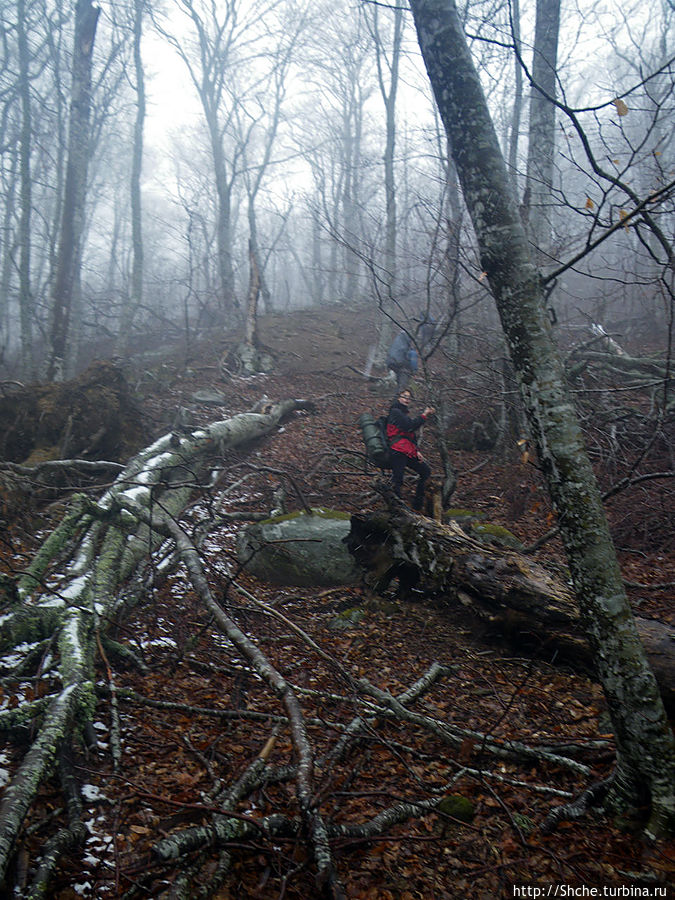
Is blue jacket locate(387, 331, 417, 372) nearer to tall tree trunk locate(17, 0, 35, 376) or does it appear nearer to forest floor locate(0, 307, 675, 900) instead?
forest floor locate(0, 307, 675, 900)

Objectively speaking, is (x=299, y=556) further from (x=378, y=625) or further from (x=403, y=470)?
(x=403, y=470)

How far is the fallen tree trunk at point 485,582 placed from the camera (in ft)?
14.6

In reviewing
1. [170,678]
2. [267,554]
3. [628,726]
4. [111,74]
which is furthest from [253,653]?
[111,74]

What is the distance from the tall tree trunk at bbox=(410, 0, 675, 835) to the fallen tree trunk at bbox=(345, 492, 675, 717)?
1024 millimetres

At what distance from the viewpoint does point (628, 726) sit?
9.07ft

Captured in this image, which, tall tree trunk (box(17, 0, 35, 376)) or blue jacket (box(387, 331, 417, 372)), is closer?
blue jacket (box(387, 331, 417, 372))

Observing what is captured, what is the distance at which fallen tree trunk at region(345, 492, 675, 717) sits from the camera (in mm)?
4435

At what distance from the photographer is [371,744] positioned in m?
3.69

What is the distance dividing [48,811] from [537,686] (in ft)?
11.7

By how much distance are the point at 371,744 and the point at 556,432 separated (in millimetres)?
2485

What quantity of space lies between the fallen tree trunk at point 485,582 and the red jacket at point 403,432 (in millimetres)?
1749

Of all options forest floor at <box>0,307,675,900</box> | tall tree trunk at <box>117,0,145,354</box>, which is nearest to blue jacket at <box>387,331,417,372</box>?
forest floor at <box>0,307,675,900</box>

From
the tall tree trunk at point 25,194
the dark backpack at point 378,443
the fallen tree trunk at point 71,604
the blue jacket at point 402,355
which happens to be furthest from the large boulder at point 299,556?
the tall tree trunk at point 25,194

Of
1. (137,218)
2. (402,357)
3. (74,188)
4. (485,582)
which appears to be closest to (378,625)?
(485,582)
